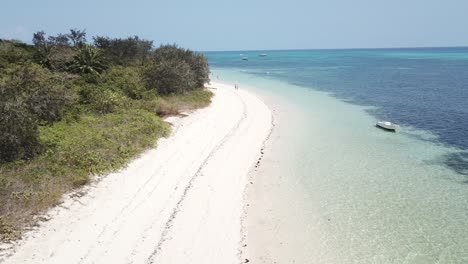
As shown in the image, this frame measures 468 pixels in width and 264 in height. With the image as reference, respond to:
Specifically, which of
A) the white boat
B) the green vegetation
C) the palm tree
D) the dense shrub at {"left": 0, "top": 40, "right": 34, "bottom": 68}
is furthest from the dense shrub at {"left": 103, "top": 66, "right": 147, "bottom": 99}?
the white boat

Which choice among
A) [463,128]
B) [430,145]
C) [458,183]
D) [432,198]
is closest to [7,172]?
[432,198]

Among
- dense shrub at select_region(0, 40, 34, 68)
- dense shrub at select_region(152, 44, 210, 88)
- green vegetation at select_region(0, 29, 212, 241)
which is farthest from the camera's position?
dense shrub at select_region(152, 44, 210, 88)

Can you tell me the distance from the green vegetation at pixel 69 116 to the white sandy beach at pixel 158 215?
998mm

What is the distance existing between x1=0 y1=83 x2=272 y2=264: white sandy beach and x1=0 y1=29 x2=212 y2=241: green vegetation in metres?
1.00

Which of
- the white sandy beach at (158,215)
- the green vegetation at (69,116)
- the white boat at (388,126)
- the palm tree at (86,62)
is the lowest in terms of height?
the white boat at (388,126)

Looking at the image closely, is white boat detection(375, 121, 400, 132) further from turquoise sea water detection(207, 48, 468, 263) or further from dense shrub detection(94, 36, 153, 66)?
dense shrub detection(94, 36, 153, 66)

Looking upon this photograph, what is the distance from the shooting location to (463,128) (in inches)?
1316

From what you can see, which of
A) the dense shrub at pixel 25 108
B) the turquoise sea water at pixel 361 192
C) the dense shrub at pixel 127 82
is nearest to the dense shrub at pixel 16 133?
the dense shrub at pixel 25 108

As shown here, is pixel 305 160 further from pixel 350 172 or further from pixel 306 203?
pixel 306 203

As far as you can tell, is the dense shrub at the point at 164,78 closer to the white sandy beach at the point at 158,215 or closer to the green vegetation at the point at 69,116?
the green vegetation at the point at 69,116

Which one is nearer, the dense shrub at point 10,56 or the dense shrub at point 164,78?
the dense shrub at point 10,56

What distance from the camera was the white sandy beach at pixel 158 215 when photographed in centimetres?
1252

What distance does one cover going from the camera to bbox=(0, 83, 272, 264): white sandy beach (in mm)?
12523

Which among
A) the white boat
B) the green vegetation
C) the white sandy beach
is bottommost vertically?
the white boat
